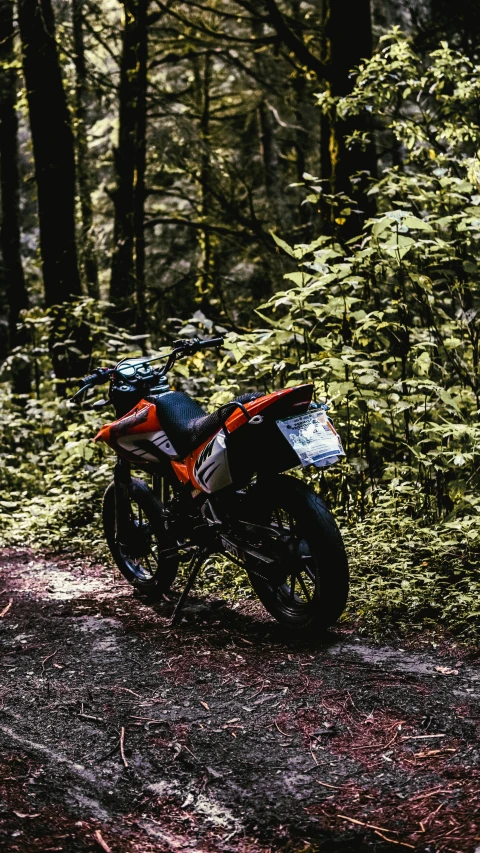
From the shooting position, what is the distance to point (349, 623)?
14.7 feet

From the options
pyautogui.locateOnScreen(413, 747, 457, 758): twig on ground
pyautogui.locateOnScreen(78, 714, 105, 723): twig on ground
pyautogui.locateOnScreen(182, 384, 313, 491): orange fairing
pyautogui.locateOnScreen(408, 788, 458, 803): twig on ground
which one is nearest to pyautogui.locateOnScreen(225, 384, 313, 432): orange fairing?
pyautogui.locateOnScreen(182, 384, 313, 491): orange fairing

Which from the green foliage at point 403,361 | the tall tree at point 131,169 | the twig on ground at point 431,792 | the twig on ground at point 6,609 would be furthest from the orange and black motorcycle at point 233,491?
the tall tree at point 131,169

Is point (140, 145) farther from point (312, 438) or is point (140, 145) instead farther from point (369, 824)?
point (369, 824)

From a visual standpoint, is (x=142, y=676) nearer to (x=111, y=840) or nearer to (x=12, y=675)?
(x=12, y=675)

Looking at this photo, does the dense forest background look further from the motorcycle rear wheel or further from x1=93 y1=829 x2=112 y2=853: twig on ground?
x1=93 y1=829 x2=112 y2=853: twig on ground

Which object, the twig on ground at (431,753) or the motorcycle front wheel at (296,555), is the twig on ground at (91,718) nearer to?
the motorcycle front wheel at (296,555)

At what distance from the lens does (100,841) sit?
261 cm

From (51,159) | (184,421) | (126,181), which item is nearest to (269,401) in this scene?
(184,421)

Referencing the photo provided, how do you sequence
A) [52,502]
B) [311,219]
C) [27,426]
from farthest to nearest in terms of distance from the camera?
[311,219], [27,426], [52,502]

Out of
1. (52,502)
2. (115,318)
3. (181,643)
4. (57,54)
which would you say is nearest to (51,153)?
(57,54)

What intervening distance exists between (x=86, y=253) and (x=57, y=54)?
6202 mm

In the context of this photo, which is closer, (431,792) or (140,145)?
(431,792)

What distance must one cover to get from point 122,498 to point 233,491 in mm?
1361

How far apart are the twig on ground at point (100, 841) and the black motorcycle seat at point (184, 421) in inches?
88.9
